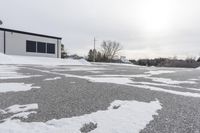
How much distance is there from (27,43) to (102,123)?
2168 cm

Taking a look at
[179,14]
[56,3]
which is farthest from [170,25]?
[56,3]

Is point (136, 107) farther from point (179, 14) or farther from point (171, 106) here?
point (179, 14)

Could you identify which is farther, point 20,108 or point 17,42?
point 17,42

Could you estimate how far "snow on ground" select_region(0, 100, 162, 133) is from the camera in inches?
116

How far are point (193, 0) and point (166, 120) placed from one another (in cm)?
1487

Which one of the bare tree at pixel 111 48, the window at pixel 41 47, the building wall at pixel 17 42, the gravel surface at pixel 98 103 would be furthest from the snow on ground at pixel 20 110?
the bare tree at pixel 111 48

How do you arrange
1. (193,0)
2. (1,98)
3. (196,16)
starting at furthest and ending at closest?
(196,16)
(193,0)
(1,98)

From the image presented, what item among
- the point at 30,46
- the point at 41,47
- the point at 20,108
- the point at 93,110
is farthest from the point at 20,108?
the point at 41,47

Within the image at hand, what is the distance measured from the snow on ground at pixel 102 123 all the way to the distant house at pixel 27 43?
2018 cm

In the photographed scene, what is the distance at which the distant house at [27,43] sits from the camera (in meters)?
21.6

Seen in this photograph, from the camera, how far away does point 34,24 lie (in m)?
29.3

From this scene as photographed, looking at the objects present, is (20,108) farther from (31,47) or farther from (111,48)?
(111,48)

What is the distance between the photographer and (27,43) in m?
23.2

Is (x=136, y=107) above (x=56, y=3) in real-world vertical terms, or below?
below
